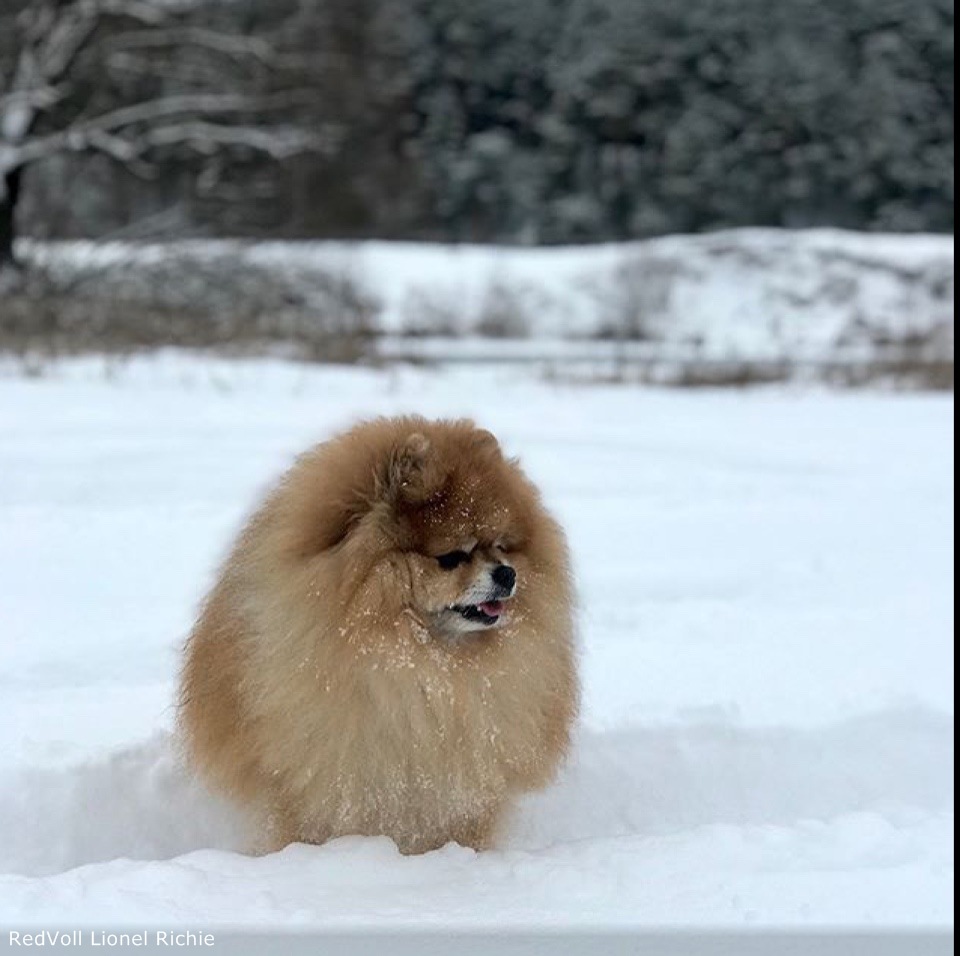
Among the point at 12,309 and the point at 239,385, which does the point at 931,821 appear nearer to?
the point at 239,385

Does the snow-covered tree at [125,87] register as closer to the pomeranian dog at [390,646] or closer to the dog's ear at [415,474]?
the pomeranian dog at [390,646]

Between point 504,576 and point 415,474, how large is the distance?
330 mm

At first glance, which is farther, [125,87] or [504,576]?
[125,87]

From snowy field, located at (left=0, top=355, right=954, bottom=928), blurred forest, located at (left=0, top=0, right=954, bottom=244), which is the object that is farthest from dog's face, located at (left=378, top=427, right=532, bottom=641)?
blurred forest, located at (left=0, top=0, right=954, bottom=244)

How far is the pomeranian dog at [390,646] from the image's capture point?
2.86m

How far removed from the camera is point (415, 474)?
289cm

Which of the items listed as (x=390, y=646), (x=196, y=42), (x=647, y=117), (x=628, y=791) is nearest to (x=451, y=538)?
(x=390, y=646)

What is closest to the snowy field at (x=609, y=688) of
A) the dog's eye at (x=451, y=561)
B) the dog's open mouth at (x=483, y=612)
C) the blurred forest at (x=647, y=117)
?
the dog's open mouth at (x=483, y=612)

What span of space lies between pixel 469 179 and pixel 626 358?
12393mm

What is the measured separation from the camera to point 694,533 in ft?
19.5

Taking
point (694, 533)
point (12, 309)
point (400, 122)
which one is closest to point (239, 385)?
point (12, 309)

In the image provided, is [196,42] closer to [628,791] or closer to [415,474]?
[628,791]

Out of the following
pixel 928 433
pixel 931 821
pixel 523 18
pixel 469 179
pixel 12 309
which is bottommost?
pixel 931 821

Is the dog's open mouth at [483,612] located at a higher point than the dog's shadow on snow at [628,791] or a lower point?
higher
